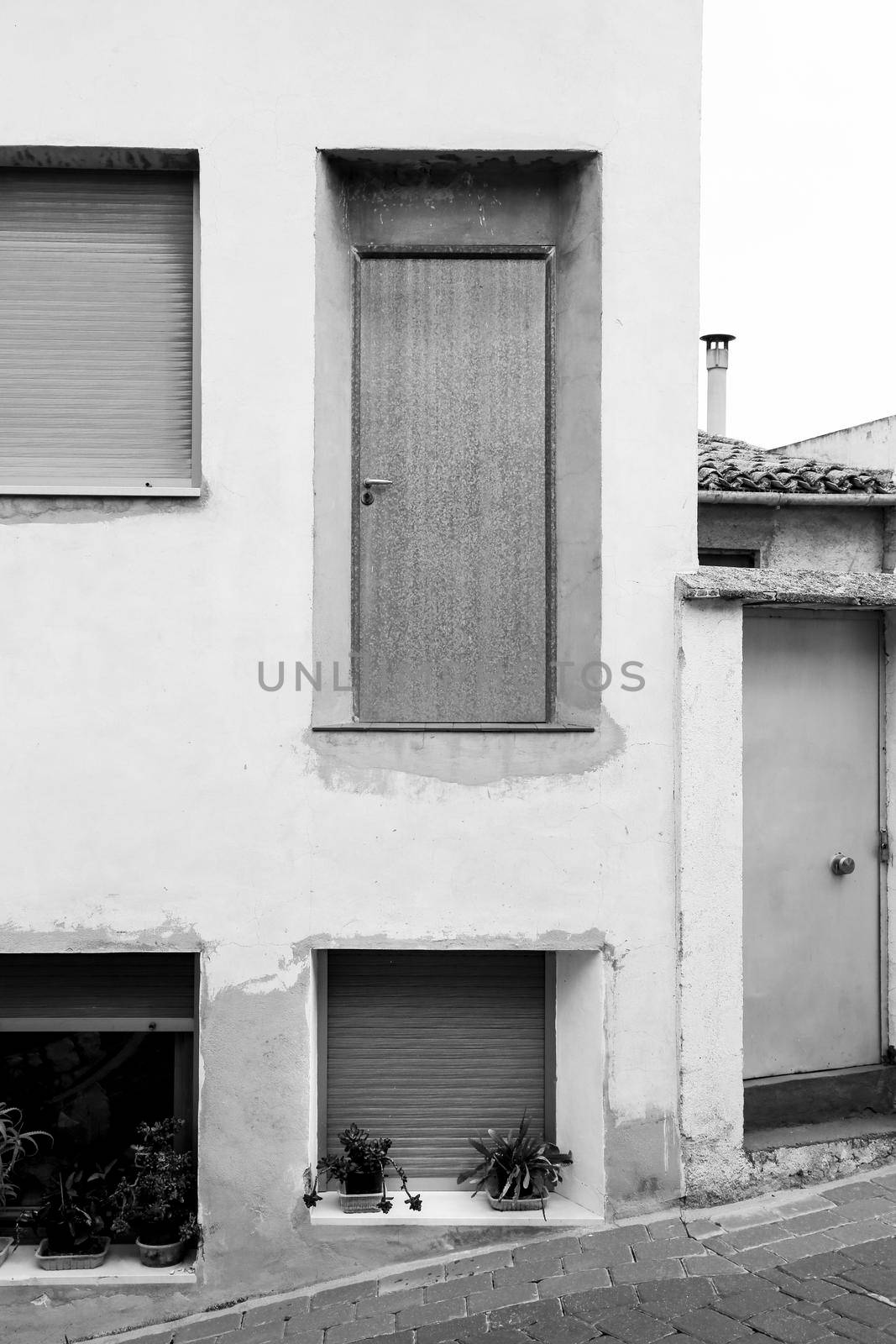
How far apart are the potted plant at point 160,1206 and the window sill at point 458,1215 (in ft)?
2.17

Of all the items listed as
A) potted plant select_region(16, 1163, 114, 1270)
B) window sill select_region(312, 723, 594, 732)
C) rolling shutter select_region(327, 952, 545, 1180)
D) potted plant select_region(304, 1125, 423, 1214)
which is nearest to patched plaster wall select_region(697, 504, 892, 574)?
window sill select_region(312, 723, 594, 732)

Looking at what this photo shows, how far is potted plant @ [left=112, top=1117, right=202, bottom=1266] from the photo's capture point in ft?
19.5

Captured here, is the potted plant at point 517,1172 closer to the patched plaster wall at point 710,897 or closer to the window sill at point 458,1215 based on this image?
the window sill at point 458,1215

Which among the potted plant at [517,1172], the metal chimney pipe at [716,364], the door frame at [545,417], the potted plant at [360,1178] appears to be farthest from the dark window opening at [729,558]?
the metal chimney pipe at [716,364]

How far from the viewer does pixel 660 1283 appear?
5410 millimetres

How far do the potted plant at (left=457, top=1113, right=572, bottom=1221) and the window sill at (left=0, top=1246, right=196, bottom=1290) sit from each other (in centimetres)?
151

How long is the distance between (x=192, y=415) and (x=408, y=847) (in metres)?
2.58

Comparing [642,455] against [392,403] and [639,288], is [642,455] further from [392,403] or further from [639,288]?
[392,403]

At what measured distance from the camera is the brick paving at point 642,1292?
5078 millimetres

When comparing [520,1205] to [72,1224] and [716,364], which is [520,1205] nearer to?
[72,1224]

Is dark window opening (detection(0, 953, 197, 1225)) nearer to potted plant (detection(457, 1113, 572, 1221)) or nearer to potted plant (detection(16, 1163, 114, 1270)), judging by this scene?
potted plant (detection(16, 1163, 114, 1270))

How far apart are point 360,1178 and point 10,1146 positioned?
6.19 ft

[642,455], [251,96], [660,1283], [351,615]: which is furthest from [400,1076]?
[251,96]

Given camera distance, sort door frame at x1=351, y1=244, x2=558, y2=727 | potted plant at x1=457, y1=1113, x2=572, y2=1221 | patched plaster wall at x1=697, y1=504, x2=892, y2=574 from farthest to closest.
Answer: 1. patched plaster wall at x1=697, y1=504, x2=892, y2=574
2. door frame at x1=351, y1=244, x2=558, y2=727
3. potted plant at x1=457, y1=1113, x2=572, y2=1221
